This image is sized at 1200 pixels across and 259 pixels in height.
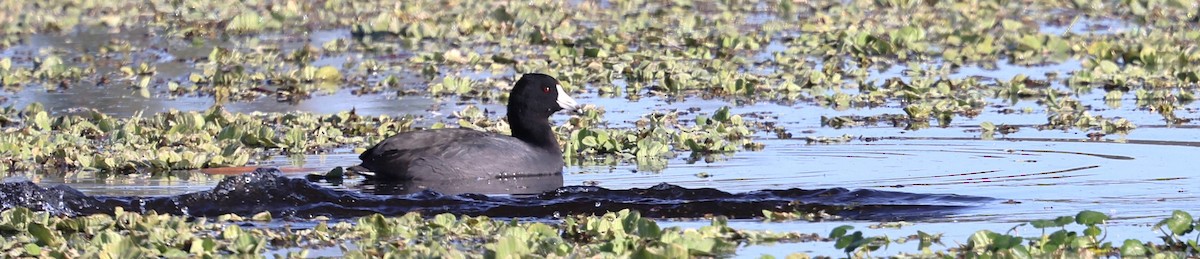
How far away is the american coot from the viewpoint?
453 inches

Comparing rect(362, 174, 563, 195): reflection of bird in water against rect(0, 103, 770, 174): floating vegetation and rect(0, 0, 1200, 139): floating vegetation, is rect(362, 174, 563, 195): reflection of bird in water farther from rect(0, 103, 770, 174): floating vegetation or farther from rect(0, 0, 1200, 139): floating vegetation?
rect(0, 0, 1200, 139): floating vegetation

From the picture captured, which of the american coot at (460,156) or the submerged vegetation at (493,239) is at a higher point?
the american coot at (460,156)

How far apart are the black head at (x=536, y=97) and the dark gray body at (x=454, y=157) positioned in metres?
0.47

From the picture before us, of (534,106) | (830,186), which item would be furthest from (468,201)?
(534,106)

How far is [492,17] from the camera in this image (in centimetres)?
2281

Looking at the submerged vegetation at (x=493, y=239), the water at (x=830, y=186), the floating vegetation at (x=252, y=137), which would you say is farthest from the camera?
the floating vegetation at (x=252, y=137)

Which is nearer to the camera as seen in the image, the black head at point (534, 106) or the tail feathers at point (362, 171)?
the tail feathers at point (362, 171)

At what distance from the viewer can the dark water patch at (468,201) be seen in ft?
31.8

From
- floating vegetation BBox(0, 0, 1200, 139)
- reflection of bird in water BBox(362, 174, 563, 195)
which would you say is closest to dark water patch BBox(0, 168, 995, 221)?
reflection of bird in water BBox(362, 174, 563, 195)

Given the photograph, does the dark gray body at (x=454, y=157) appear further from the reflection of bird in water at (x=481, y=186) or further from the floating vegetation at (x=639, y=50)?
the floating vegetation at (x=639, y=50)

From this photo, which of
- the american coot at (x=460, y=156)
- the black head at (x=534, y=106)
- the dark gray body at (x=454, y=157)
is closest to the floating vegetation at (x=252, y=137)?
the black head at (x=534, y=106)

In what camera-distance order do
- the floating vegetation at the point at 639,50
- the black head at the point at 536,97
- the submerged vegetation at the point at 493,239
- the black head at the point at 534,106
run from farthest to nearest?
the floating vegetation at the point at 639,50
the black head at the point at 536,97
the black head at the point at 534,106
the submerged vegetation at the point at 493,239

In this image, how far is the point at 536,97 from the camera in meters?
12.4

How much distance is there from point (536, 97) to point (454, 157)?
0.98 metres
